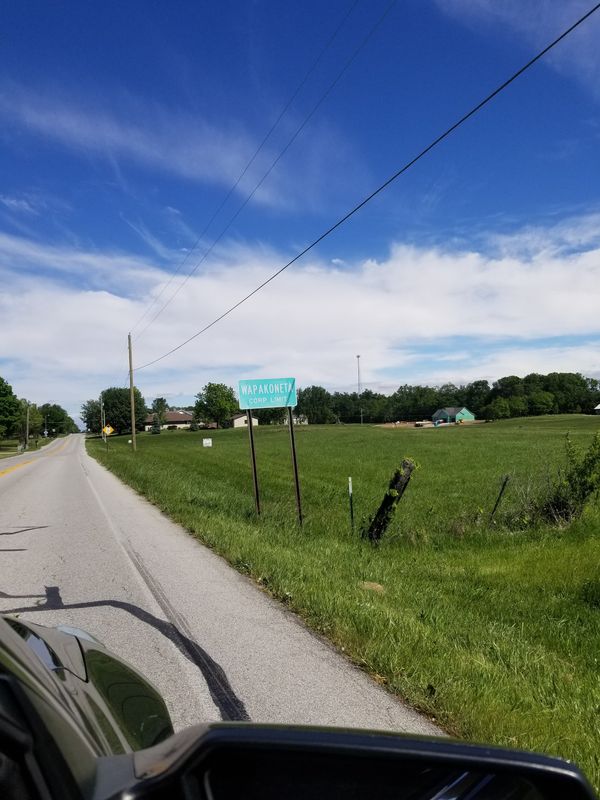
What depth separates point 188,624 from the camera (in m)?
5.50

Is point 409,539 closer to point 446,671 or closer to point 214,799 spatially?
point 446,671

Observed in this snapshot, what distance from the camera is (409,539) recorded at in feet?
35.2

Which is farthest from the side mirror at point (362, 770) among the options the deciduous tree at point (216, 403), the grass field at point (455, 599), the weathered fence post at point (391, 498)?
the deciduous tree at point (216, 403)

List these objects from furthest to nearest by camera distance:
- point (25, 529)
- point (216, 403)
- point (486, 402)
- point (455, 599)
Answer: point (486, 402), point (216, 403), point (25, 529), point (455, 599)

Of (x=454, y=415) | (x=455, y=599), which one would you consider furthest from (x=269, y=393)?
(x=454, y=415)

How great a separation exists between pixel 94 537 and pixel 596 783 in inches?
366

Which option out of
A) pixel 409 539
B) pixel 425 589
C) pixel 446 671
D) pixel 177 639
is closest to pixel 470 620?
pixel 425 589

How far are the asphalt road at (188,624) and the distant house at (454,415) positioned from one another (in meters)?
155

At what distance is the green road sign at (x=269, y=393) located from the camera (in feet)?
40.9

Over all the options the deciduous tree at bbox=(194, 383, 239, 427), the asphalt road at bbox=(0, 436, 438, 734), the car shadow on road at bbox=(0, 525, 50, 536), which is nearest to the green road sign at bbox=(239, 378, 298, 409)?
the asphalt road at bbox=(0, 436, 438, 734)

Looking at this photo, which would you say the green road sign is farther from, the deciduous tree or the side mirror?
the deciduous tree

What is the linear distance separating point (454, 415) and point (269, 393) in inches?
6047

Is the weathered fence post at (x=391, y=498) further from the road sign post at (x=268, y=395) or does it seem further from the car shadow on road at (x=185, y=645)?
the car shadow on road at (x=185, y=645)

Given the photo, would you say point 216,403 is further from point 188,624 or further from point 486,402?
point 188,624
